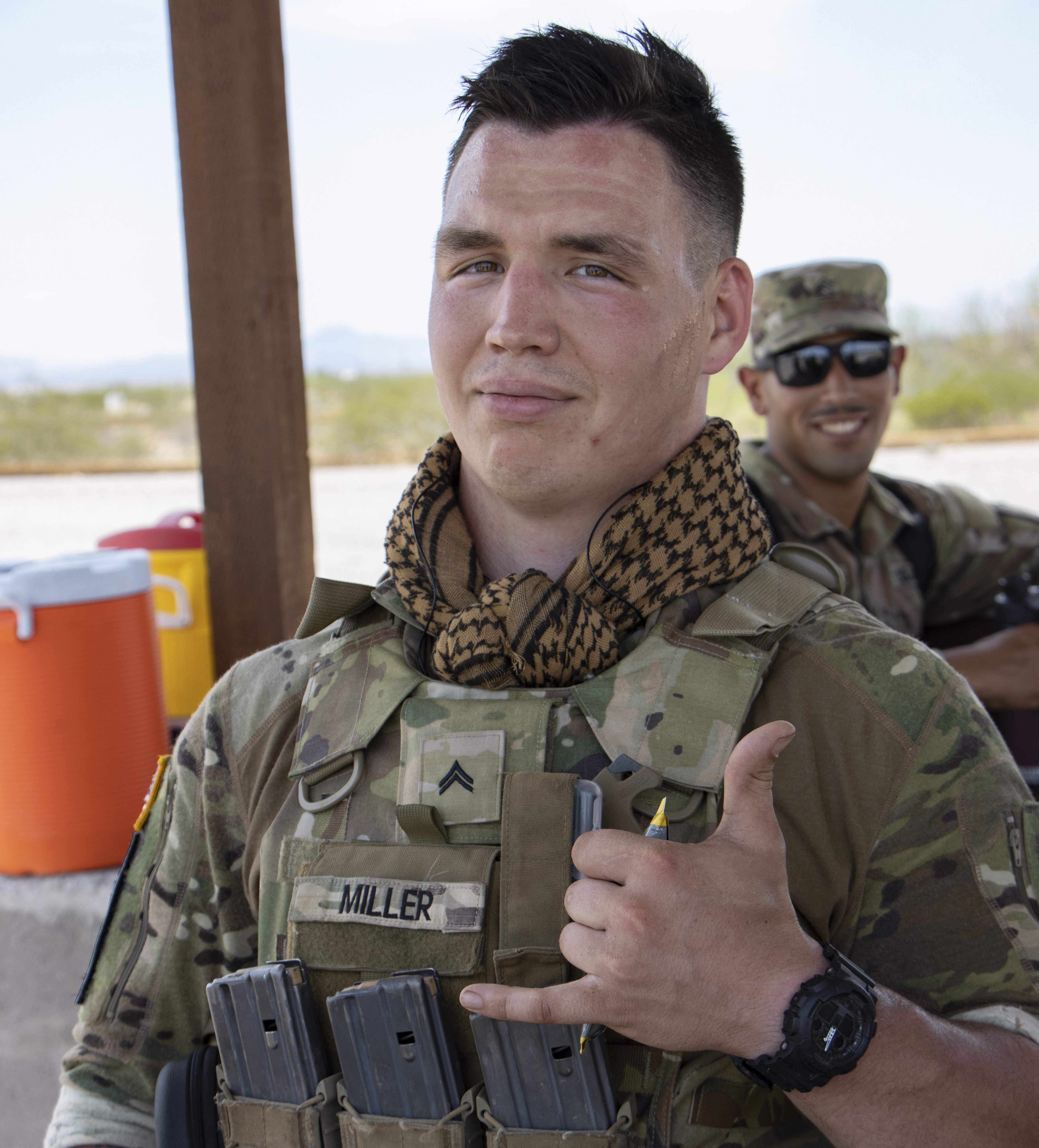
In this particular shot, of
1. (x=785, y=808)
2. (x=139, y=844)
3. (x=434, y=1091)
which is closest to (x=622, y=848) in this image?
(x=785, y=808)

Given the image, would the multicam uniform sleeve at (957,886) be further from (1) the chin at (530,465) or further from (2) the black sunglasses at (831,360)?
(2) the black sunglasses at (831,360)

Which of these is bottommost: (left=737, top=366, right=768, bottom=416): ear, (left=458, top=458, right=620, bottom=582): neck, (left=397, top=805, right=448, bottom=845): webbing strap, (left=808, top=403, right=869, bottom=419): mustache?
(left=397, top=805, right=448, bottom=845): webbing strap

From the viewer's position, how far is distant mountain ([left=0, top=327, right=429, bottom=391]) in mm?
25922

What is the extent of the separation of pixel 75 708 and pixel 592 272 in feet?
6.17

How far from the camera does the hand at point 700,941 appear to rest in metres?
0.94

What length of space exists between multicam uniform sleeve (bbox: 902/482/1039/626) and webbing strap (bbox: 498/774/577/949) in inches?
96.1

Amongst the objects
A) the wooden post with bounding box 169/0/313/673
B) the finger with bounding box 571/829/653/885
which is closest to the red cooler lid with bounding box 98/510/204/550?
the wooden post with bounding box 169/0/313/673

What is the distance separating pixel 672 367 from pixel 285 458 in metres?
1.75

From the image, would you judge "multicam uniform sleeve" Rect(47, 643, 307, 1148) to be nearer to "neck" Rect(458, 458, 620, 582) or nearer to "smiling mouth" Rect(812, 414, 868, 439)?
"neck" Rect(458, 458, 620, 582)

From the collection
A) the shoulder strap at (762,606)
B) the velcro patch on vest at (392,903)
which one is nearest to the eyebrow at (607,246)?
the shoulder strap at (762,606)

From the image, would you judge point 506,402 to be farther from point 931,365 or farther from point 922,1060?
point 931,365

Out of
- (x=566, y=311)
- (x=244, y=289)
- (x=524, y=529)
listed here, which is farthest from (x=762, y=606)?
(x=244, y=289)

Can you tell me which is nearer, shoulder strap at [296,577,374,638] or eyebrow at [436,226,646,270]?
eyebrow at [436,226,646,270]

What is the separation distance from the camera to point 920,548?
3.25 metres
